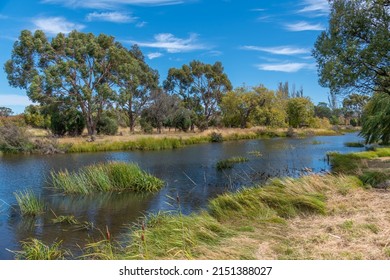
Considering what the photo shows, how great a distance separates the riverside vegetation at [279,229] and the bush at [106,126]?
38.8 metres

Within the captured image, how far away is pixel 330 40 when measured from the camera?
14125 millimetres

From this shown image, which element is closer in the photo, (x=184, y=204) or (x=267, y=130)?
(x=184, y=204)

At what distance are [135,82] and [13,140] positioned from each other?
17.4 meters

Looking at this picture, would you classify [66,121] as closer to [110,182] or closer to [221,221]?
[110,182]

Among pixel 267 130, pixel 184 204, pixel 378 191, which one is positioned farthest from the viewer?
pixel 267 130

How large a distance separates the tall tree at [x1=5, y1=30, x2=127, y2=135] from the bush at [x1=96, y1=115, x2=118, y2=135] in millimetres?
4196

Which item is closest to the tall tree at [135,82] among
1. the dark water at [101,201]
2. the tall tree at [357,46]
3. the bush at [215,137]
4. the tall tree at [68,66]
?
the tall tree at [68,66]

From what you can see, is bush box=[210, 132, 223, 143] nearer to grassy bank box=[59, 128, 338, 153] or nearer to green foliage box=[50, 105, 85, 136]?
grassy bank box=[59, 128, 338, 153]

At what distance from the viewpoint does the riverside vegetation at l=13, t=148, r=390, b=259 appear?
5430 millimetres

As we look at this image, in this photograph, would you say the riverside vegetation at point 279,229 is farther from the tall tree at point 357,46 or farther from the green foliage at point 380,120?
the green foliage at point 380,120

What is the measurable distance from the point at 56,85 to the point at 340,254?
37.5 meters

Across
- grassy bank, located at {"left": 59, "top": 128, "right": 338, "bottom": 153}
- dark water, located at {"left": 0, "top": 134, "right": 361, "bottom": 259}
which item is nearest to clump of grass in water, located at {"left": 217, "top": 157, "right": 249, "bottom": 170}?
dark water, located at {"left": 0, "top": 134, "right": 361, "bottom": 259}
